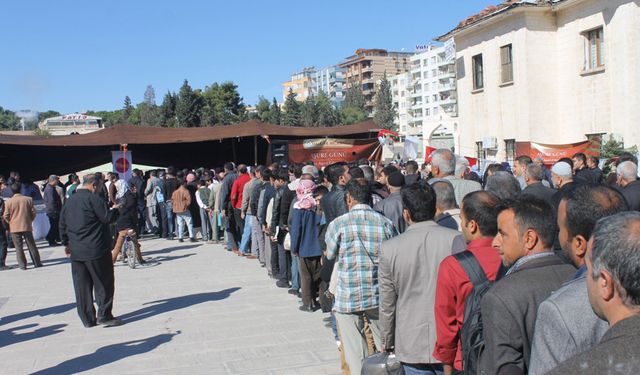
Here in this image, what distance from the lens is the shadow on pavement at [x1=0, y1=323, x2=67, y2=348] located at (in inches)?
304

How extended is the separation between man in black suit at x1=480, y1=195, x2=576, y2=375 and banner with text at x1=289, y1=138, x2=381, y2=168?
45.4ft

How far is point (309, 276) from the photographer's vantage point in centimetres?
847

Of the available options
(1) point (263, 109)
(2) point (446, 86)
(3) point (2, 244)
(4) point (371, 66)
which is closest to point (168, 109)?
(1) point (263, 109)

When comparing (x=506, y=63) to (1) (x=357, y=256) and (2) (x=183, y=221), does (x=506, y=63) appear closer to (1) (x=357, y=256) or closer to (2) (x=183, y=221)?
(2) (x=183, y=221)

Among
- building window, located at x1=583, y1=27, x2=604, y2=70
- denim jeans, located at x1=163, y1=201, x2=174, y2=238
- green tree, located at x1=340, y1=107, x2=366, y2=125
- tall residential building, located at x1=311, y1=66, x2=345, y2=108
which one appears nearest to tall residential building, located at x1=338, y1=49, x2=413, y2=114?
tall residential building, located at x1=311, y1=66, x2=345, y2=108

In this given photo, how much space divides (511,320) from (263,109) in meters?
69.8

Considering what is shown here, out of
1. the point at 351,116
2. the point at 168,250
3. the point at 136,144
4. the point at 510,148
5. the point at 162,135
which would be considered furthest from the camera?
the point at 351,116

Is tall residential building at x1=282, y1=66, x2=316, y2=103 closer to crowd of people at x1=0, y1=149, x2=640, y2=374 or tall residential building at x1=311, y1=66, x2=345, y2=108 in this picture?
tall residential building at x1=311, y1=66, x2=345, y2=108

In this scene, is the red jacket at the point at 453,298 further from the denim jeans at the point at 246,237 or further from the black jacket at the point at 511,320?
the denim jeans at the point at 246,237

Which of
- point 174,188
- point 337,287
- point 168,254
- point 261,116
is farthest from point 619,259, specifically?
point 261,116

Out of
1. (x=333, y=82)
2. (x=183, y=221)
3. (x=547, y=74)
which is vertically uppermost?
(x=333, y=82)

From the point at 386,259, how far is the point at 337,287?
3.98ft

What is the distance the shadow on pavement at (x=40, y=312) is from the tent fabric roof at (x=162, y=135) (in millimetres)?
8463

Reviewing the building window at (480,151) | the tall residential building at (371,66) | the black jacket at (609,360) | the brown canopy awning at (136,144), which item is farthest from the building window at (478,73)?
the tall residential building at (371,66)
